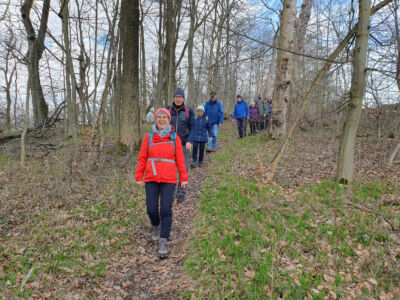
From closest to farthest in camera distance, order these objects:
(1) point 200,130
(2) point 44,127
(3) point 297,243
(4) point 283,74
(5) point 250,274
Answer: (5) point 250,274, (3) point 297,243, (1) point 200,130, (4) point 283,74, (2) point 44,127

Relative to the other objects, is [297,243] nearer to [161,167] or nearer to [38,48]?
[161,167]

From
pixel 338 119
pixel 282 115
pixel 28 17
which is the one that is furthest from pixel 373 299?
pixel 28 17

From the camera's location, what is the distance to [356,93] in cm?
478

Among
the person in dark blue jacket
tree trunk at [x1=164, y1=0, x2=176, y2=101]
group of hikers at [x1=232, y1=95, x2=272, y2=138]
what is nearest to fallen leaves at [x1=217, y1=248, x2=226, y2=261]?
the person in dark blue jacket

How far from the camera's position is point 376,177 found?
18.3ft

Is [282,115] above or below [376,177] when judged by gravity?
above

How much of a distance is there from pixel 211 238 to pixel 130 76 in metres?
6.10

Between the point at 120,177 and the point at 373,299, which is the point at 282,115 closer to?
the point at 120,177

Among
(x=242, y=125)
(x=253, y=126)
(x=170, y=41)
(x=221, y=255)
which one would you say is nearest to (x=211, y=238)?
(x=221, y=255)

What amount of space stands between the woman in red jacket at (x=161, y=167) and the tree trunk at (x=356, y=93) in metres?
3.51

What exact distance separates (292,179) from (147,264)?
4001 mm

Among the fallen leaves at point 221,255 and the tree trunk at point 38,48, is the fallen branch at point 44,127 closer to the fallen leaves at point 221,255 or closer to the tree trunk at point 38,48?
the tree trunk at point 38,48

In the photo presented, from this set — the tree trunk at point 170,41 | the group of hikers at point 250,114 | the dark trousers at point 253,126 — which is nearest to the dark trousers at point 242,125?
the group of hikers at point 250,114

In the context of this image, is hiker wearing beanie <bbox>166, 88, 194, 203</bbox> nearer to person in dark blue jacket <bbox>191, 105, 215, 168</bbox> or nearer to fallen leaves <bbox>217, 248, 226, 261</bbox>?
person in dark blue jacket <bbox>191, 105, 215, 168</bbox>
